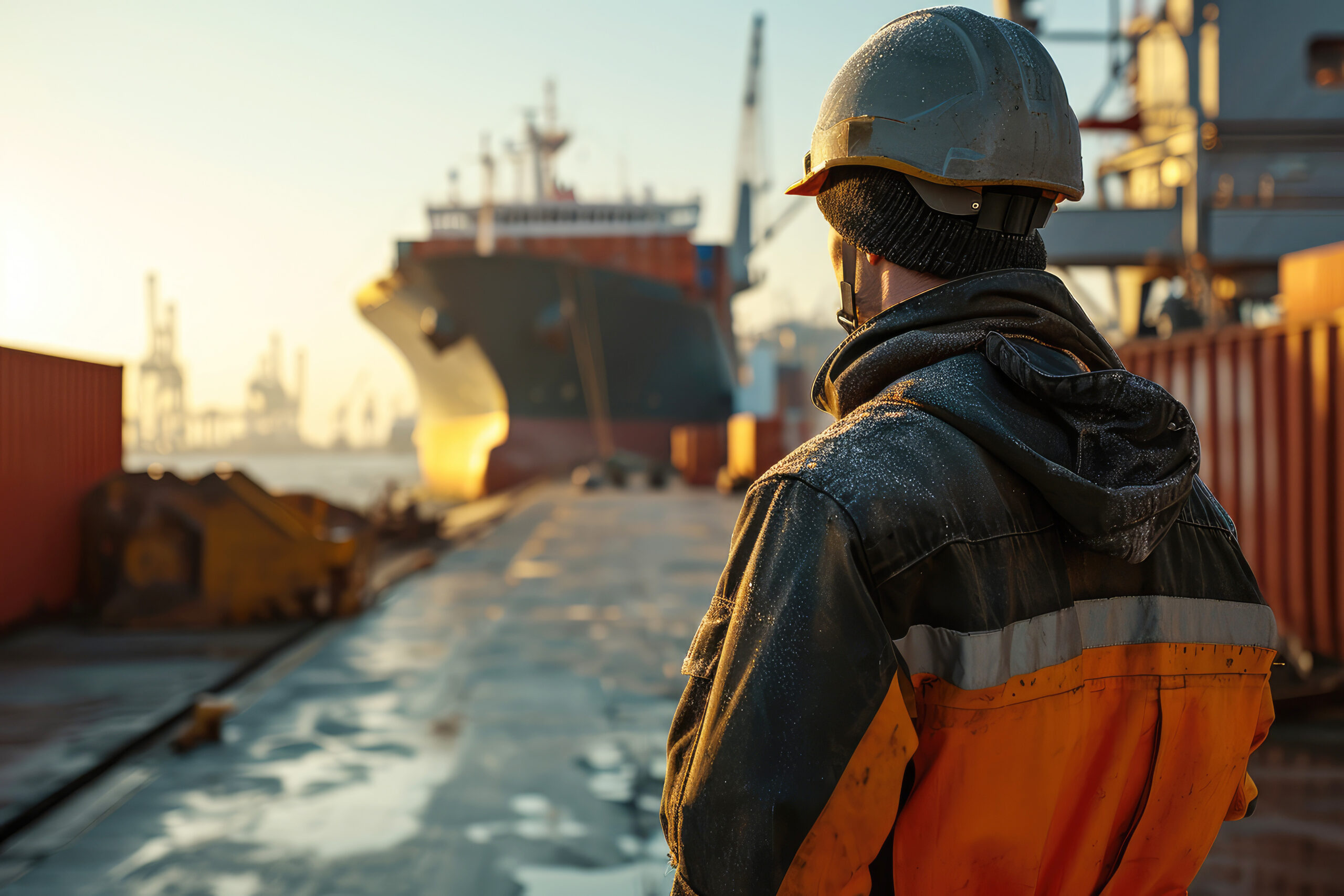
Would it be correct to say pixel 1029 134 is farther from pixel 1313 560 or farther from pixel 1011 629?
Result: pixel 1313 560

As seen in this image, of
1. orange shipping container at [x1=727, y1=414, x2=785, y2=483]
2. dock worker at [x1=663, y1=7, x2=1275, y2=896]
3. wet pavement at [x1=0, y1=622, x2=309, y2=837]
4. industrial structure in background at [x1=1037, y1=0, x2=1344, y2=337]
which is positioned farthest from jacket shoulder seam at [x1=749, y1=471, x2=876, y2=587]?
orange shipping container at [x1=727, y1=414, x2=785, y2=483]

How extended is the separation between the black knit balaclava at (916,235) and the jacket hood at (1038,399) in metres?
0.05

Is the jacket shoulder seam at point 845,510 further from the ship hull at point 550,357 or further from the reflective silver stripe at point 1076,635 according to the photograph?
the ship hull at point 550,357

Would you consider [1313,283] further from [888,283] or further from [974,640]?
[974,640]

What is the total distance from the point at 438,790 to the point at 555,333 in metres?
25.1

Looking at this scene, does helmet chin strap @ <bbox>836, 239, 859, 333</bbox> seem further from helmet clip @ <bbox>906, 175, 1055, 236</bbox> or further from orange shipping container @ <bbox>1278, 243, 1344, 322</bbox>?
orange shipping container @ <bbox>1278, 243, 1344, 322</bbox>

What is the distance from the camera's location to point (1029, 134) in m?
1.36

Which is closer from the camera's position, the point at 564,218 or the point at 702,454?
the point at 702,454

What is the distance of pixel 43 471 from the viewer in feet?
25.4

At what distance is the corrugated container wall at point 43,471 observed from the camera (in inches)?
288

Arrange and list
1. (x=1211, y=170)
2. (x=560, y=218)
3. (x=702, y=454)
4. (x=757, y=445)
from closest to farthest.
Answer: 1. (x=1211, y=170)
2. (x=757, y=445)
3. (x=702, y=454)
4. (x=560, y=218)

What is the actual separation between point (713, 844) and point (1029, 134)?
106cm

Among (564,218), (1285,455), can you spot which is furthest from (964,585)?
(564,218)

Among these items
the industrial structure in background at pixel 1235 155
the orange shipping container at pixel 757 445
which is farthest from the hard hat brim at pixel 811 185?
the orange shipping container at pixel 757 445
